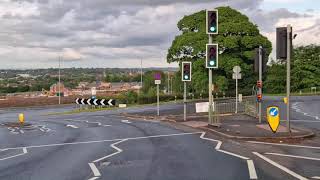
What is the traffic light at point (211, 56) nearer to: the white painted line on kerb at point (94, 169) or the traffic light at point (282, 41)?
the traffic light at point (282, 41)

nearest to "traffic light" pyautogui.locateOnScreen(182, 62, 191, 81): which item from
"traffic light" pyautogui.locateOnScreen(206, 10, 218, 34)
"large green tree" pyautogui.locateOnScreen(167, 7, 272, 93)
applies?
"traffic light" pyautogui.locateOnScreen(206, 10, 218, 34)

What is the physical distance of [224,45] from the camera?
59125 mm

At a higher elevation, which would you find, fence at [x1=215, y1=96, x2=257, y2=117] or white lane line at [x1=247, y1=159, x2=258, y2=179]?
fence at [x1=215, y1=96, x2=257, y2=117]

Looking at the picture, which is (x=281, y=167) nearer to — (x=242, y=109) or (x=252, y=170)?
(x=252, y=170)

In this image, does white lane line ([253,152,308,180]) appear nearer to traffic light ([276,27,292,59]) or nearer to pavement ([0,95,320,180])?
pavement ([0,95,320,180])

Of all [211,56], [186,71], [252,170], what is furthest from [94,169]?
→ [186,71]

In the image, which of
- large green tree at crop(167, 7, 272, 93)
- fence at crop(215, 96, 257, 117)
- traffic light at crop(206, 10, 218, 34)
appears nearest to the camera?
traffic light at crop(206, 10, 218, 34)

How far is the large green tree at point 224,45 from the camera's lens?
59.3m

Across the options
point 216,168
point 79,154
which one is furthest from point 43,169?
point 216,168

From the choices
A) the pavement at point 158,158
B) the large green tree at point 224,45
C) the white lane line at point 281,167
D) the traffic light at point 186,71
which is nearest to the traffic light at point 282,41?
the pavement at point 158,158

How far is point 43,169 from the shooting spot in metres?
13.5

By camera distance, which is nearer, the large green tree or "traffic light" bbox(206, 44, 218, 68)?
"traffic light" bbox(206, 44, 218, 68)

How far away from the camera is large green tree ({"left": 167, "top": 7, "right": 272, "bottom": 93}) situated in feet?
195

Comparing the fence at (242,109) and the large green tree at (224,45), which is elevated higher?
the large green tree at (224,45)
